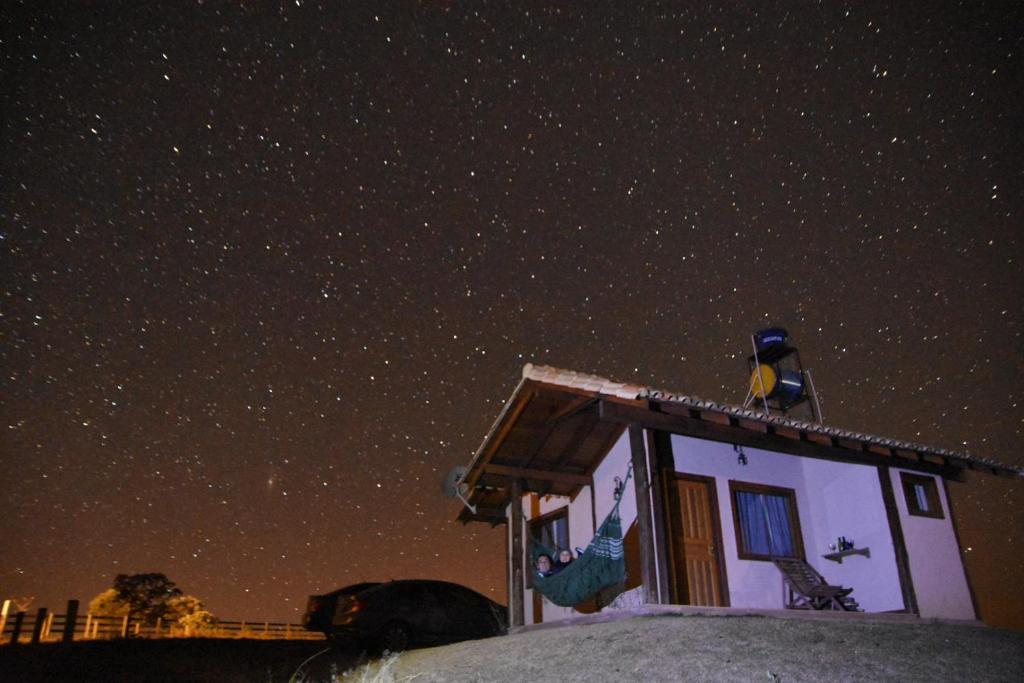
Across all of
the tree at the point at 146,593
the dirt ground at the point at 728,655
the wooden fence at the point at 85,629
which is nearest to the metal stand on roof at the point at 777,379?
the dirt ground at the point at 728,655

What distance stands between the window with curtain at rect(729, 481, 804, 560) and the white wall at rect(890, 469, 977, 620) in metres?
1.47

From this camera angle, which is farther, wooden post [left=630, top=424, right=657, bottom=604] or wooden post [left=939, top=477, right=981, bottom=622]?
wooden post [left=939, top=477, right=981, bottom=622]

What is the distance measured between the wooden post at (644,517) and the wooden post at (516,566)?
2936mm

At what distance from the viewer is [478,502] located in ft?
44.7

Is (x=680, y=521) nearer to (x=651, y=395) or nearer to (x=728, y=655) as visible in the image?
(x=651, y=395)

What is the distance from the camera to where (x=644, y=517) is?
8.00 m

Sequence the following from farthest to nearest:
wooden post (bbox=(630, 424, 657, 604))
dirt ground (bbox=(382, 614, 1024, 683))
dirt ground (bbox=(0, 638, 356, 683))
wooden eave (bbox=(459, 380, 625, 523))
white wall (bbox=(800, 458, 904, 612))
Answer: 1. white wall (bbox=(800, 458, 904, 612))
2. wooden eave (bbox=(459, 380, 625, 523))
3. dirt ground (bbox=(0, 638, 356, 683))
4. wooden post (bbox=(630, 424, 657, 604))
5. dirt ground (bbox=(382, 614, 1024, 683))

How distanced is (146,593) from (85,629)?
45.7ft

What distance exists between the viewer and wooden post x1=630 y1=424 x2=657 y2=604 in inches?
308

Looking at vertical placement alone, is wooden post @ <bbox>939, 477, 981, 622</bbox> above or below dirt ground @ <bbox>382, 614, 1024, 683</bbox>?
above

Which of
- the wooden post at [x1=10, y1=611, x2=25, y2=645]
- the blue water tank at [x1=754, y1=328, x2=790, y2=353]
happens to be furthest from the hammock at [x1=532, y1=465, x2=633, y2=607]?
the wooden post at [x1=10, y1=611, x2=25, y2=645]

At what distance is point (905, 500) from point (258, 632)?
17.4 metres

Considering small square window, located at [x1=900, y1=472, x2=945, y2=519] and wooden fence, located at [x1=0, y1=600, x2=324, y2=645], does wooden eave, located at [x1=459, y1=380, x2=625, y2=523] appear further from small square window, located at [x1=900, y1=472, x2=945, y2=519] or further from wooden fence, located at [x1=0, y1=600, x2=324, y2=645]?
wooden fence, located at [x1=0, y1=600, x2=324, y2=645]

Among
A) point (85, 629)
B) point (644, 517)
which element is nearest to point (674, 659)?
point (644, 517)
